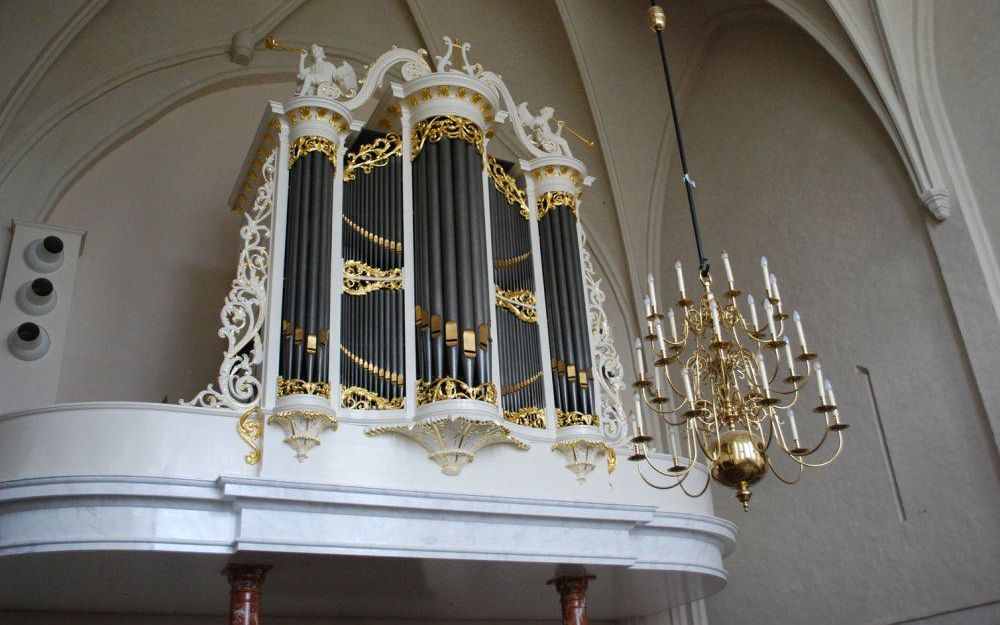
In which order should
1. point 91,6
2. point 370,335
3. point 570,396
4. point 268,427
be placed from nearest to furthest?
1. point 268,427
2. point 370,335
3. point 570,396
4. point 91,6

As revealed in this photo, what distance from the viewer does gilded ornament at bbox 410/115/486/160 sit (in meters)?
8.23

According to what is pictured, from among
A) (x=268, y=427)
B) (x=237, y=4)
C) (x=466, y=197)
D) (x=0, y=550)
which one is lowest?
(x=0, y=550)

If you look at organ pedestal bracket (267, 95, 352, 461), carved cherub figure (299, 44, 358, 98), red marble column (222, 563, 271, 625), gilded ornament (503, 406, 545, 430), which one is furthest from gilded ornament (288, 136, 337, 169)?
red marble column (222, 563, 271, 625)

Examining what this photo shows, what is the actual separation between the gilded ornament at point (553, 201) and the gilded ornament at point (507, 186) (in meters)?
0.15

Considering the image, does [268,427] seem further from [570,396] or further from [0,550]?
[570,396]

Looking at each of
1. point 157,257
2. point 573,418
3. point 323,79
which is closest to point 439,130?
point 323,79

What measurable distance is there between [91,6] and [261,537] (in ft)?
20.3

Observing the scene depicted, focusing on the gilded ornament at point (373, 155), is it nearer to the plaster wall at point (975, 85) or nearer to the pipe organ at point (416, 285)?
the pipe organ at point (416, 285)

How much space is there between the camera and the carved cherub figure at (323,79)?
816 centimetres

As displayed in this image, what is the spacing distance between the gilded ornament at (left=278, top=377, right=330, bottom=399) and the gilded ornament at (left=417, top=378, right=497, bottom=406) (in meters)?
0.69

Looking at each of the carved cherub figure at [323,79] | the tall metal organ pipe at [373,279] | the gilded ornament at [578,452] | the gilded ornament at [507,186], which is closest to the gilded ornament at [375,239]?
the tall metal organ pipe at [373,279]

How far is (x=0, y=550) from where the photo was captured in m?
5.96

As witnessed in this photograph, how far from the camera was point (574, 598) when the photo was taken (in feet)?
24.9

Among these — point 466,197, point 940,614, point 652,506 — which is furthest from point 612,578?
point 466,197
